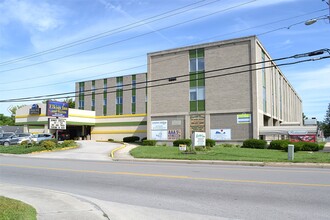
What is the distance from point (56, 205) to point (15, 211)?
54.6 inches

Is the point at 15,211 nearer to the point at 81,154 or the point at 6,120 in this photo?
the point at 81,154

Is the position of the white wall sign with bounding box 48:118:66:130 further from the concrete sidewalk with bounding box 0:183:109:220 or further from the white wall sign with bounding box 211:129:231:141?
the concrete sidewalk with bounding box 0:183:109:220

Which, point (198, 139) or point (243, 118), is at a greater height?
point (243, 118)

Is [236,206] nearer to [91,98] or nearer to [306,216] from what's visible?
[306,216]

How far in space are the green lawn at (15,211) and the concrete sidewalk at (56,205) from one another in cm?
23

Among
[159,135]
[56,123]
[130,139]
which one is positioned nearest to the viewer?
[56,123]

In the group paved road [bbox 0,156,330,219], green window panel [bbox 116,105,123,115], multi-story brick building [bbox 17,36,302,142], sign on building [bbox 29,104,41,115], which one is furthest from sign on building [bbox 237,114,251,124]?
sign on building [bbox 29,104,41,115]

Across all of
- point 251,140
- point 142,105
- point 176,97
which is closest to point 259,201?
point 251,140

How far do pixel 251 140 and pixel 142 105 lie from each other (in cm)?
2622

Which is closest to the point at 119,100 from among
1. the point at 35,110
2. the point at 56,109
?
the point at 35,110

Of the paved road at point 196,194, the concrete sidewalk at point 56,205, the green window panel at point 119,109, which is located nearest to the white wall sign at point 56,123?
the paved road at point 196,194

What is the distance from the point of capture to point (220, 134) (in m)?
36.0

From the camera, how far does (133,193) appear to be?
31.7ft

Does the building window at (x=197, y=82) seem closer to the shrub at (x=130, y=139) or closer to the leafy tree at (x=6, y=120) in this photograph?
the shrub at (x=130, y=139)
